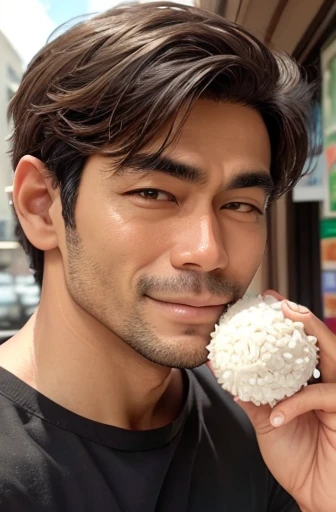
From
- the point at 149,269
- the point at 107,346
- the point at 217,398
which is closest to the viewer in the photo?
the point at 149,269

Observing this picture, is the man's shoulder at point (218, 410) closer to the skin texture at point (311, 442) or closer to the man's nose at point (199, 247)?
the skin texture at point (311, 442)

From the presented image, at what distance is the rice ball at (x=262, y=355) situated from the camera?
68 cm

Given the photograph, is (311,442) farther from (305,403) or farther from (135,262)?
(135,262)

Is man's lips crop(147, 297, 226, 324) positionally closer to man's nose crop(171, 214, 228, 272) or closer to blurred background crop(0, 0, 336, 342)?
man's nose crop(171, 214, 228, 272)

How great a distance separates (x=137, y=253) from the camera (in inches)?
30.8

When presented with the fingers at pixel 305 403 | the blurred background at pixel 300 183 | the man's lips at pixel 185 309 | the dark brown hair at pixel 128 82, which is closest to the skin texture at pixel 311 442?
the fingers at pixel 305 403

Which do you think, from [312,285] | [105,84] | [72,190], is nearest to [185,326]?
[72,190]

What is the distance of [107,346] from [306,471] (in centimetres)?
41

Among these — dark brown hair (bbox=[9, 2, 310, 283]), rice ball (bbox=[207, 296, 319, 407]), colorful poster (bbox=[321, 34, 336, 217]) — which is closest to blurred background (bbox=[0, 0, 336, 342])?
colorful poster (bbox=[321, 34, 336, 217])

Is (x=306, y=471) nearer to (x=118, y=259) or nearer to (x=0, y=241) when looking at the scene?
(x=118, y=259)

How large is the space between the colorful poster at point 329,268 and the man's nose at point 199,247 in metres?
1.10

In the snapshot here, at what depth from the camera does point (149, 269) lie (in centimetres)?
79

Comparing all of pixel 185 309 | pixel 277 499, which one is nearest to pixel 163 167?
pixel 185 309

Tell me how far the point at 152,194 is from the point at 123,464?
45 centimetres
